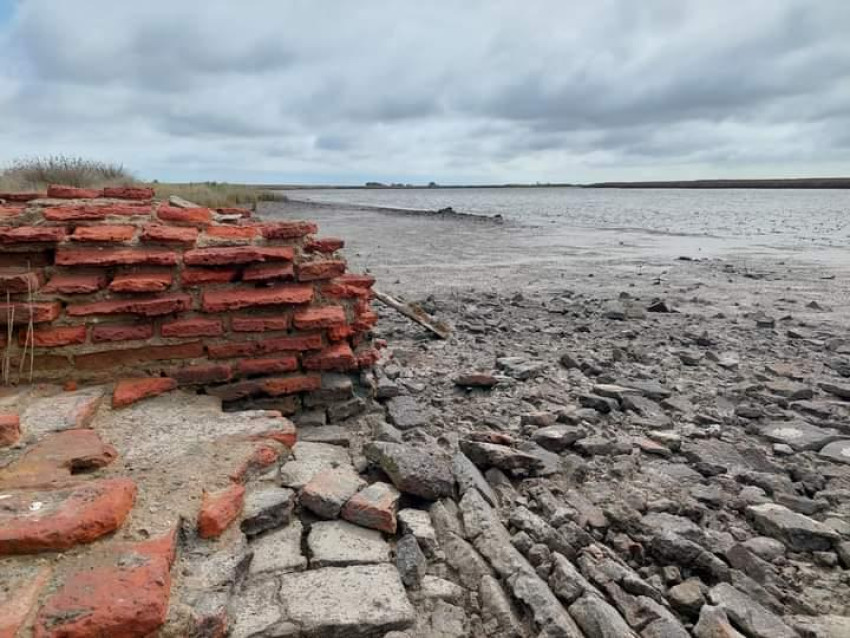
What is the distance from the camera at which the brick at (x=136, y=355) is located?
120 inches

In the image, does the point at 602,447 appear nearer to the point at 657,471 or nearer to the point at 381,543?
the point at 657,471

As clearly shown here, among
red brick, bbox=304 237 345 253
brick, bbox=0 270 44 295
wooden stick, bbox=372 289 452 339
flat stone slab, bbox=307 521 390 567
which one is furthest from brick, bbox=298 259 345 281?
wooden stick, bbox=372 289 452 339

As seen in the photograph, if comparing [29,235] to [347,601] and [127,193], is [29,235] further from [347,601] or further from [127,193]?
[347,601]

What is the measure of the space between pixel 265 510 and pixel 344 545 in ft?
1.04

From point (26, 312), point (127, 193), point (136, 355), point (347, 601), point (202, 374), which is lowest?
point (347, 601)

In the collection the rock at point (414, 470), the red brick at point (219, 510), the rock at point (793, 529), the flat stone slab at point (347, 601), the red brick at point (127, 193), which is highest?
the red brick at point (127, 193)

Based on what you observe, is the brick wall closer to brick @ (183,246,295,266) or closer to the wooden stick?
brick @ (183,246,295,266)

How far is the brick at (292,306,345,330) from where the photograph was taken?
329 cm

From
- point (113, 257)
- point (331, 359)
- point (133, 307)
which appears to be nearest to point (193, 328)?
point (133, 307)

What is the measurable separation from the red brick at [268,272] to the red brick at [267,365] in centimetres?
44

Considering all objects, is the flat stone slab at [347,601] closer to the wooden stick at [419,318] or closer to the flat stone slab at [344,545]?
the flat stone slab at [344,545]

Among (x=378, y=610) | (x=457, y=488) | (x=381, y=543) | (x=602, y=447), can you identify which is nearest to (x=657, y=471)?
(x=602, y=447)

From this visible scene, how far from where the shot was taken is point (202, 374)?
3.15 meters

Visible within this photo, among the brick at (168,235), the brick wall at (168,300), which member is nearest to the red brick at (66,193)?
the brick wall at (168,300)
